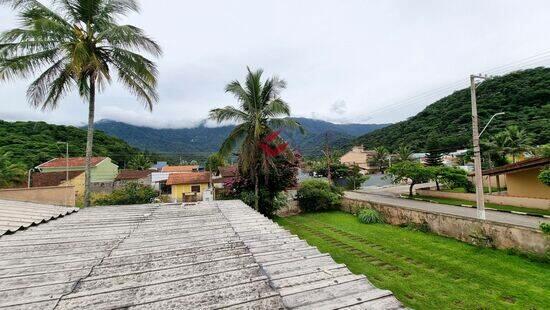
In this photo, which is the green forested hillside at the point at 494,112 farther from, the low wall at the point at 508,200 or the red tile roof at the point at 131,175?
the red tile roof at the point at 131,175

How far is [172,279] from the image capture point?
239cm

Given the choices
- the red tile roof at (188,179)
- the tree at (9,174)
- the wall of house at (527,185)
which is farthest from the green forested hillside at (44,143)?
the wall of house at (527,185)

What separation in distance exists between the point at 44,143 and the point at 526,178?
60991 mm

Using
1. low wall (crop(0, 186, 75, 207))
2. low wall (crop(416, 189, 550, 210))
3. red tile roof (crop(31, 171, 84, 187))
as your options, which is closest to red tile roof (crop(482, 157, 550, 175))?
low wall (crop(416, 189, 550, 210))

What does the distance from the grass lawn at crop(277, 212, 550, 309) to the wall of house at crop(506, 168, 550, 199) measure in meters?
12.6

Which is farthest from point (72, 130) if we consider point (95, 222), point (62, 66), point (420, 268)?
point (420, 268)

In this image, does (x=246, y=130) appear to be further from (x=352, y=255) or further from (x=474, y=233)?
(x=474, y=233)

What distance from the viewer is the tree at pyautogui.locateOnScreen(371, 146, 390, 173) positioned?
5234 centimetres

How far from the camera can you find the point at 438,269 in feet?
26.5

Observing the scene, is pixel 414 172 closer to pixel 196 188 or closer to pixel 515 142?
pixel 515 142

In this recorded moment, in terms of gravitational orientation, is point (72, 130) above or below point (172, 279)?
above

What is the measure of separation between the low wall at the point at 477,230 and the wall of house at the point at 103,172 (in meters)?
36.8

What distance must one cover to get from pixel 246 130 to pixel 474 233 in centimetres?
1071

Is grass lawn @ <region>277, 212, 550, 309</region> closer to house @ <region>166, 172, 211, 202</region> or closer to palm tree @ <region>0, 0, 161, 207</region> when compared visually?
palm tree @ <region>0, 0, 161, 207</region>
